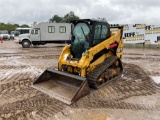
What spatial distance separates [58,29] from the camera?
23.4 metres

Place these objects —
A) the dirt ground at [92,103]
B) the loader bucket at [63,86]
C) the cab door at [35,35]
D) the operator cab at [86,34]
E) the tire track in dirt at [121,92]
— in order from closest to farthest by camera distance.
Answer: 1. the dirt ground at [92,103]
2. the tire track in dirt at [121,92]
3. the loader bucket at [63,86]
4. the operator cab at [86,34]
5. the cab door at [35,35]

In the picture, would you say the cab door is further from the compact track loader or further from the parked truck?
the compact track loader

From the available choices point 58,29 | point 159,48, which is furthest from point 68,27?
point 159,48

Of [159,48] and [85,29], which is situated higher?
[85,29]

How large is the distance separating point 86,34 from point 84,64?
3.96 ft

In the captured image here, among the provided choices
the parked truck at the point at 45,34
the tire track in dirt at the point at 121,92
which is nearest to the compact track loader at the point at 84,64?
the tire track in dirt at the point at 121,92

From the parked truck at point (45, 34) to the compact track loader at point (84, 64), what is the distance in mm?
15275

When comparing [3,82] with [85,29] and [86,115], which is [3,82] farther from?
[86,115]

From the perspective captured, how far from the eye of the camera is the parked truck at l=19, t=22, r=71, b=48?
2266 cm

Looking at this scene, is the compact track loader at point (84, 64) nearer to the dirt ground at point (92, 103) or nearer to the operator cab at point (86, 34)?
the operator cab at point (86, 34)

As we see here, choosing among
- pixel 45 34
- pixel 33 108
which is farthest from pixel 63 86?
pixel 45 34

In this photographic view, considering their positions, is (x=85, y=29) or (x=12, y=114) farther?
(x=85, y=29)

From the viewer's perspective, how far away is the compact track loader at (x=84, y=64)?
6.25 metres

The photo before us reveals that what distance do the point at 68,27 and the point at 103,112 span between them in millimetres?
19546
